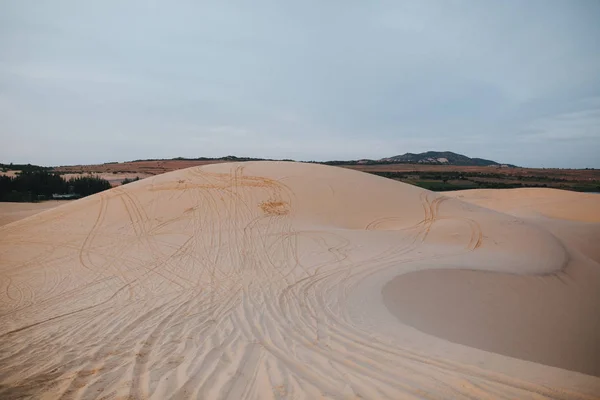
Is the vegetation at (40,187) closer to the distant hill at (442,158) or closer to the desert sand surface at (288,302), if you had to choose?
the desert sand surface at (288,302)

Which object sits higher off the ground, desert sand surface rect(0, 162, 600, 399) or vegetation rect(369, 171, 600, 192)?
vegetation rect(369, 171, 600, 192)

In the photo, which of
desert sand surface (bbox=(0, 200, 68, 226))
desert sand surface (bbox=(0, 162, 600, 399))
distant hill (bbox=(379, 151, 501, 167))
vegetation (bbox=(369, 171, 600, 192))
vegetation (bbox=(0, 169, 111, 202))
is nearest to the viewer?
desert sand surface (bbox=(0, 162, 600, 399))

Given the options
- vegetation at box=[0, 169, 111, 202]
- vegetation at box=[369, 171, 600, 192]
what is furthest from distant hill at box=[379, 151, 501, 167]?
vegetation at box=[0, 169, 111, 202]

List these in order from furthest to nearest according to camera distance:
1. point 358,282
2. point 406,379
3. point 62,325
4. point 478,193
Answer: point 478,193
point 358,282
point 62,325
point 406,379

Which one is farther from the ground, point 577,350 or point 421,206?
point 421,206

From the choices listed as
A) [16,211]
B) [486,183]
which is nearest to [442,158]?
[486,183]

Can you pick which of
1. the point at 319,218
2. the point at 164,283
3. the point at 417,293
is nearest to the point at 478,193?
the point at 319,218

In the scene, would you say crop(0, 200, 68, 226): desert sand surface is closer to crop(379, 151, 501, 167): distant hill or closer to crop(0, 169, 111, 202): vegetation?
crop(0, 169, 111, 202): vegetation

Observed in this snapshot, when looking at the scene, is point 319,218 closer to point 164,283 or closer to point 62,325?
point 164,283

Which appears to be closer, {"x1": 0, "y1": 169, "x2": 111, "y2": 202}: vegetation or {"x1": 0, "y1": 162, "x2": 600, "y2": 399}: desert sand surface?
{"x1": 0, "y1": 162, "x2": 600, "y2": 399}: desert sand surface
